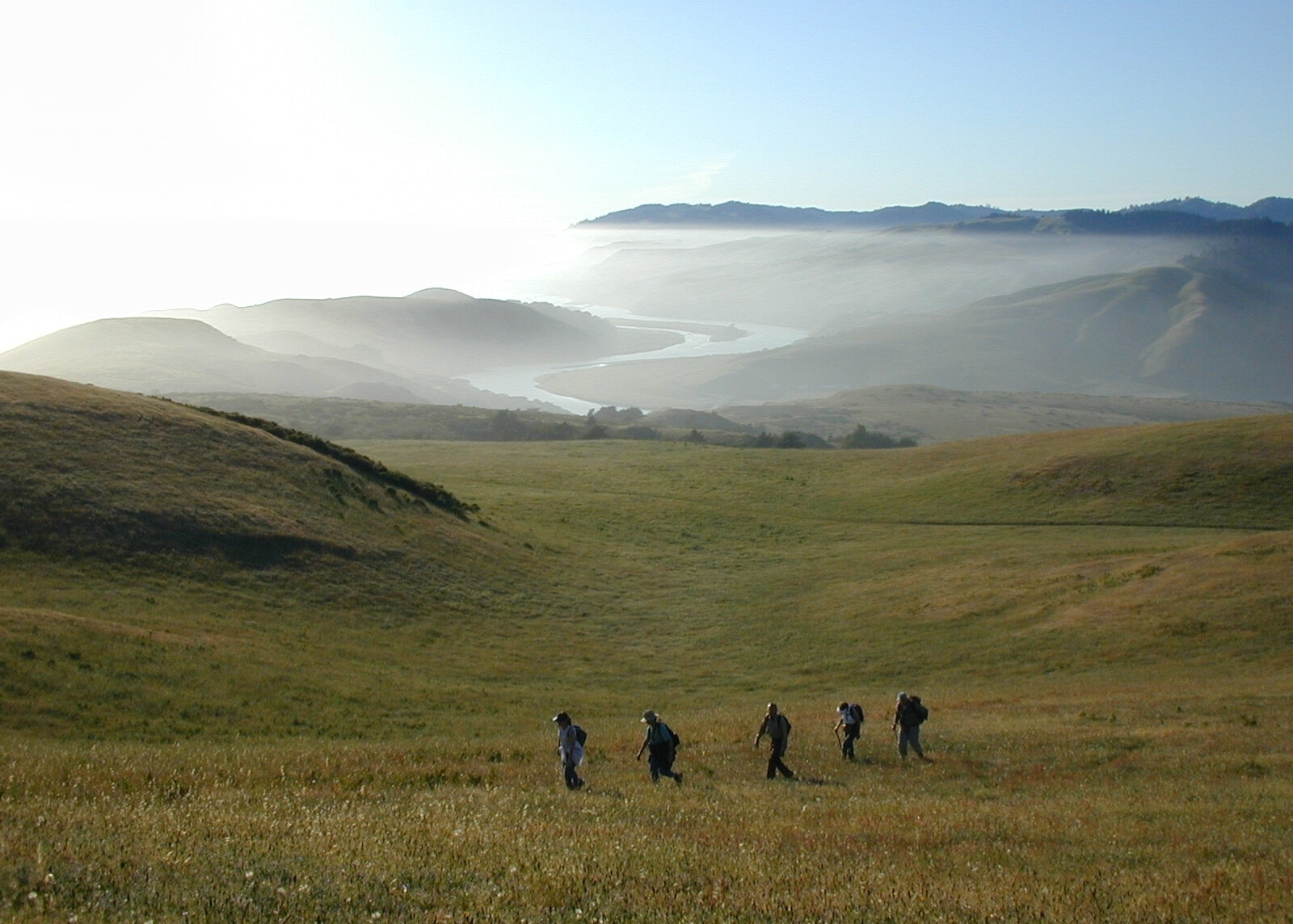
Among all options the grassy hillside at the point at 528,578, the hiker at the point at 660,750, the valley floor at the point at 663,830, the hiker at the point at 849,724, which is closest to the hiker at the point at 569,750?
the valley floor at the point at 663,830

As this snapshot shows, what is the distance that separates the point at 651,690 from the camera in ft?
116

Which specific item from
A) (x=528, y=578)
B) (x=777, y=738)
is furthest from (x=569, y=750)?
(x=528, y=578)

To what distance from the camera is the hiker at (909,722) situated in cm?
2181

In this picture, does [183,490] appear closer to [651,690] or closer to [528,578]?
[528,578]

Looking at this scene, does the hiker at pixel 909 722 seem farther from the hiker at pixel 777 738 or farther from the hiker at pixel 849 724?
the hiker at pixel 777 738

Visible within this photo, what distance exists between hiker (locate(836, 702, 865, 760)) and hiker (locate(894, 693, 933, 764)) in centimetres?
85

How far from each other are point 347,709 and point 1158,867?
21.6m

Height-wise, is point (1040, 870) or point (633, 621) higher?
point (1040, 870)

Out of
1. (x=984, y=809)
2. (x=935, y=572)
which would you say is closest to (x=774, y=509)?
(x=935, y=572)

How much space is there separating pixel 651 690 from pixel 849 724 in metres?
14.1

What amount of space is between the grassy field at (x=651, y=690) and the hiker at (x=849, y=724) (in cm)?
63

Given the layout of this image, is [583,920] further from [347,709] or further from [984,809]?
[347,709]

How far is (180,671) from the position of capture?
91.5ft

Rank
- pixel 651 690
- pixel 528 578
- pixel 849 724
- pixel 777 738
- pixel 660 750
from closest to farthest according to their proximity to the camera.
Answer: pixel 660 750 < pixel 777 738 < pixel 849 724 < pixel 651 690 < pixel 528 578
